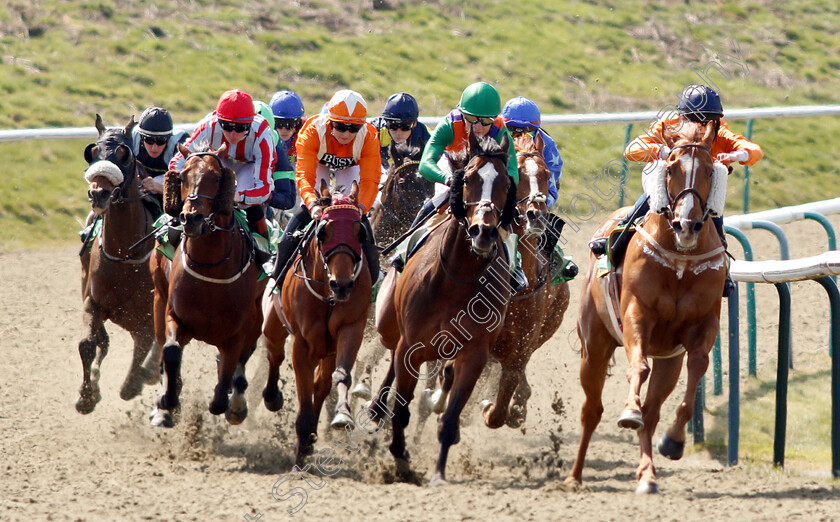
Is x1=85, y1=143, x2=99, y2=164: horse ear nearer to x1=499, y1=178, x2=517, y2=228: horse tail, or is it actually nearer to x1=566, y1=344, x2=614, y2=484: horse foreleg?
x1=499, y1=178, x2=517, y2=228: horse tail

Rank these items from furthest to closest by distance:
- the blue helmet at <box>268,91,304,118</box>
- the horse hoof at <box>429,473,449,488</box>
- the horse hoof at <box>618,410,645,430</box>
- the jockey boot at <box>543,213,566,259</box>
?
1. the blue helmet at <box>268,91,304,118</box>
2. the jockey boot at <box>543,213,566,259</box>
3. the horse hoof at <box>429,473,449,488</box>
4. the horse hoof at <box>618,410,645,430</box>

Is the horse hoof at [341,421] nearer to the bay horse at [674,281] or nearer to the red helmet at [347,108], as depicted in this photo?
the bay horse at [674,281]

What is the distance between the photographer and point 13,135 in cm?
1152

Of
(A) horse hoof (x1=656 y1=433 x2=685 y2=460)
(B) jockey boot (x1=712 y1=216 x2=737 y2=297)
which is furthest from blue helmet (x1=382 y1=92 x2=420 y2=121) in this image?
(A) horse hoof (x1=656 y1=433 x2=685 y2=460)

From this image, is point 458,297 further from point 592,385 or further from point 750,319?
point 750,319

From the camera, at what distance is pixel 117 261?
781 cm

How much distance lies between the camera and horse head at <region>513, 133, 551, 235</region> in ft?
21.6

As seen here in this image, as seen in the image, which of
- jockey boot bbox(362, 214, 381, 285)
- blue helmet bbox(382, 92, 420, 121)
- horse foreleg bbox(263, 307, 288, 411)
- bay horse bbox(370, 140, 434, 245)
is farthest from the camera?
blue helmet bbox(382, 92, 420, 121)

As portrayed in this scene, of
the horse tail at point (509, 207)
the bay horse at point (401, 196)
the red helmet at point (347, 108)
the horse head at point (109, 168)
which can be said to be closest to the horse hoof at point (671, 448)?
the horse tail at point (509, 207)

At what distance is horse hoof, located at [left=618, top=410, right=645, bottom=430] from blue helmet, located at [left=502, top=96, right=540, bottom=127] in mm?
2914

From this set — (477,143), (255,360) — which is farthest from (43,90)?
(477,143)

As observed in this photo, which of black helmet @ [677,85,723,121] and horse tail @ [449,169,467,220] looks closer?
horse tail @ [449,169,467,220]

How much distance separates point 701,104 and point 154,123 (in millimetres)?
3900

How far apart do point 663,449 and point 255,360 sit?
5.09m
